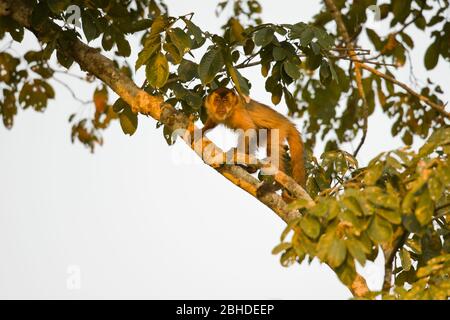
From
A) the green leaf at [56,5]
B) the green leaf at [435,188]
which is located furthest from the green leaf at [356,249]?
the green leaf at [56,5]

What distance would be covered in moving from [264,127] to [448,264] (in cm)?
328

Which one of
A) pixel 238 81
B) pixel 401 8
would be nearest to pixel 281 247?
pixel 238 81

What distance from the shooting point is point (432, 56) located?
7.02m

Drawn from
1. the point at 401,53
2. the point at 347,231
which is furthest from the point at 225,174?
the point at 401,53

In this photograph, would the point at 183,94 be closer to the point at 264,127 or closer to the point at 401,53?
the point at 264,127

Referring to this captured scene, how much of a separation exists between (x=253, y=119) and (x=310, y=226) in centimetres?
336

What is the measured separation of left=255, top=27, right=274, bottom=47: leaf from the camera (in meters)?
4.55

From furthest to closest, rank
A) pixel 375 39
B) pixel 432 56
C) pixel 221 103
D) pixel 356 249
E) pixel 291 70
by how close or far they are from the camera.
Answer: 1. pixel 375 39
2. pixel 432 56
3. pixel 221 103
4. pixel 291 70
5. pixel 356 249

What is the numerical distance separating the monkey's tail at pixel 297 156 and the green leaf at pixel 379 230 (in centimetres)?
250

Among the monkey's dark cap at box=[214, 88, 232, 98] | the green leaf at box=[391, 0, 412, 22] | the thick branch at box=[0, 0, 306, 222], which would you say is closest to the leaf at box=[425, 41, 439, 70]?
the green leaf at box=[391, 0, 412, 22]

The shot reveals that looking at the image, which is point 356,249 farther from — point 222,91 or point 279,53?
point 222,91
